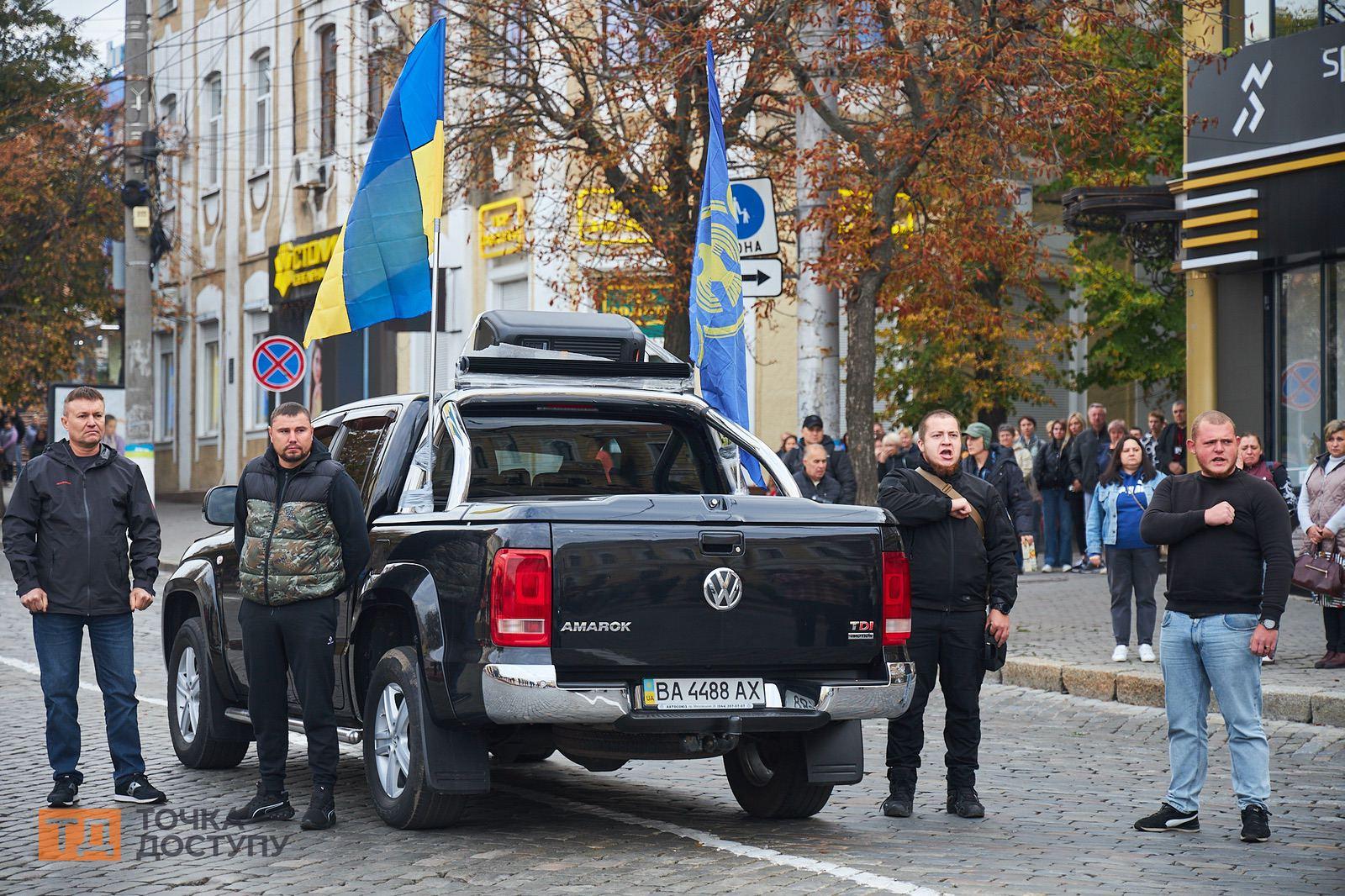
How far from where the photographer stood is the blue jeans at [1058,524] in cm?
2252

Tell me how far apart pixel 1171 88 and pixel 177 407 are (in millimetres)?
26216

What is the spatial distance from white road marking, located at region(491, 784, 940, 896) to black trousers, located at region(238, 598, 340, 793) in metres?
1.18

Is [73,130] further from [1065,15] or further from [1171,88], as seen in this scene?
[1065,15]

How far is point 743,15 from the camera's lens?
54.7 feet

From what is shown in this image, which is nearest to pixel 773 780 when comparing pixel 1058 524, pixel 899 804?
pixel 899 804

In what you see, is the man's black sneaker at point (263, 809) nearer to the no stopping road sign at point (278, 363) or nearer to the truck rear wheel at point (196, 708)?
the truck rear wheel at point (196, 708)

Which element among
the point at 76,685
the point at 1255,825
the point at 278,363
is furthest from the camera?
the point at 278,363

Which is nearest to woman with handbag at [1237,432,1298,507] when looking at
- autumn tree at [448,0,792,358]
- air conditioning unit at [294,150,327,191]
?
autumn tree at [448,0,792,358]

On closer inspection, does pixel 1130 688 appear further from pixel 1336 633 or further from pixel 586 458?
pixel 586 458

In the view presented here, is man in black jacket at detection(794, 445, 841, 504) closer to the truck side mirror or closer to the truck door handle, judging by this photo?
the truck side mirror

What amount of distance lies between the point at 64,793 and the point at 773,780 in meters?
3.16

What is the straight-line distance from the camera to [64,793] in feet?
27.4

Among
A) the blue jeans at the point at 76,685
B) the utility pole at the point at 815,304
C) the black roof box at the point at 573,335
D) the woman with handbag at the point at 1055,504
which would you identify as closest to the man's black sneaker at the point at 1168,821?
the black roof box at the point at 573,335

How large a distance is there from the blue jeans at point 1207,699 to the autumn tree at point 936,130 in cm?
848
